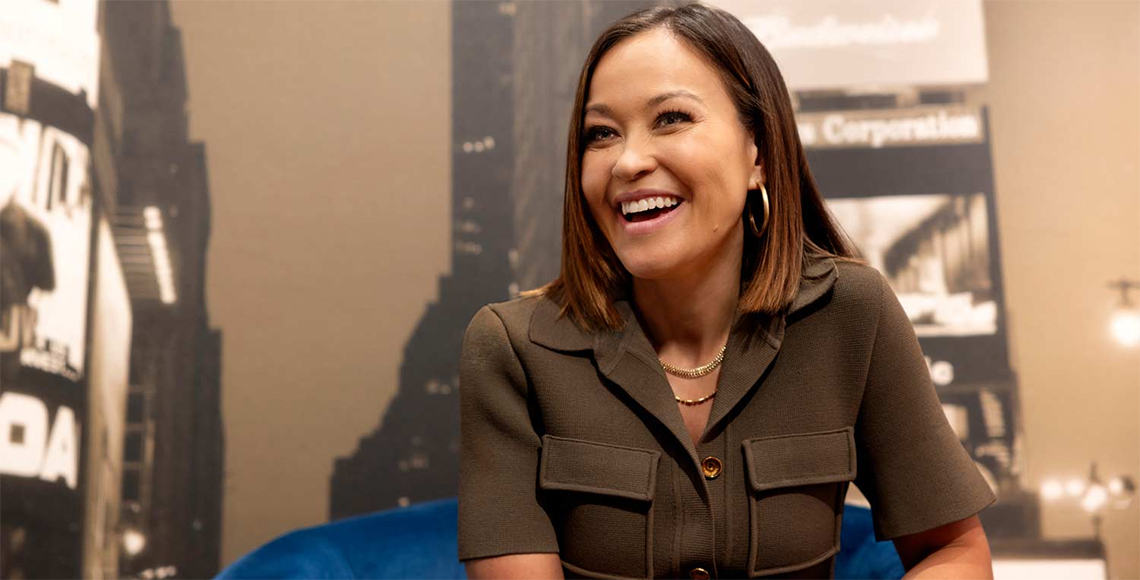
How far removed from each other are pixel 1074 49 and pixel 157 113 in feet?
7.80

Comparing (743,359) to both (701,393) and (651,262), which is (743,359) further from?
(651,262)

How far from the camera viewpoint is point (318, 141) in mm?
2441

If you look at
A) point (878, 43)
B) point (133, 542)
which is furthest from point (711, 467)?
point (133, 542)

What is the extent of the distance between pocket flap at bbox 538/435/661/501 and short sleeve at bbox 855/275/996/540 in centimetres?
33

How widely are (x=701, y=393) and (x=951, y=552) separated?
0.42m

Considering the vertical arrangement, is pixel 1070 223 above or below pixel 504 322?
above

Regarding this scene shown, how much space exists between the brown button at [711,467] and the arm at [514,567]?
26cm

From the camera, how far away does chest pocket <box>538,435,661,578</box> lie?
1350 mm

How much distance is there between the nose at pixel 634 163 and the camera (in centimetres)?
133

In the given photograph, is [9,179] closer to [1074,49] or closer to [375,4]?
[375,4]

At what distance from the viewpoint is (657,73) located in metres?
1.36

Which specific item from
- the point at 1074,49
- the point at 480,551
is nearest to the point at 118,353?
the point at 480,551

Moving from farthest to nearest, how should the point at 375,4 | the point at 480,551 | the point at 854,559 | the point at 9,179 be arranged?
the point at 375,4
the point at 9,179
the point at 854,559
the point at 480,551

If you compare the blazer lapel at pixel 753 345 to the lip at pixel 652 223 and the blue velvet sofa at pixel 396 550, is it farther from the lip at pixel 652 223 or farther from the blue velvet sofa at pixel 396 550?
the blue velvet sofa at pixel 396 550
